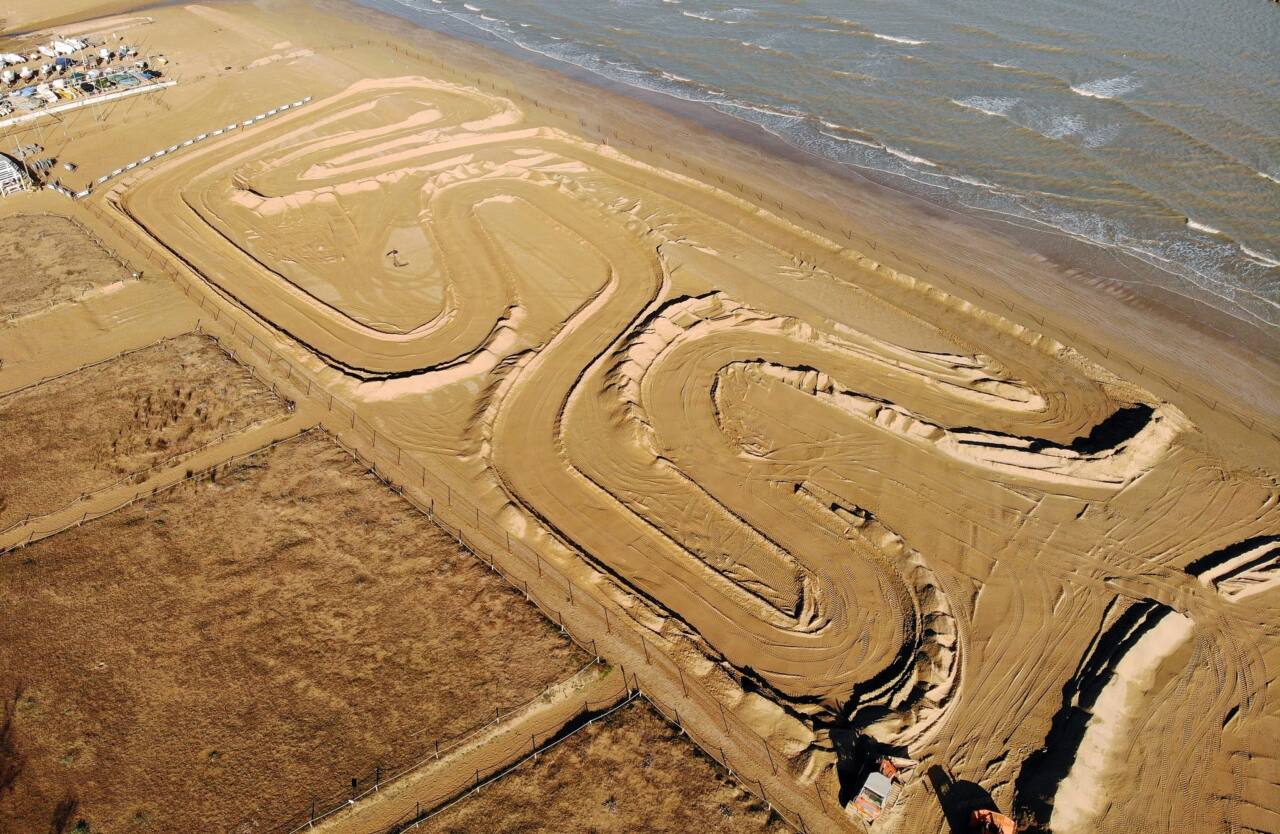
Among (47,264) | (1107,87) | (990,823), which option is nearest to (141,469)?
(47,264)

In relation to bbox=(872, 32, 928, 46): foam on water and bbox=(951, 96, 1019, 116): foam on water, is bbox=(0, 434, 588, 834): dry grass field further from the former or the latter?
bbox=(872, 32, 928, 46): foam on water

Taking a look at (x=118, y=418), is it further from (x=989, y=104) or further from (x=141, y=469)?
(x=989, y=104)

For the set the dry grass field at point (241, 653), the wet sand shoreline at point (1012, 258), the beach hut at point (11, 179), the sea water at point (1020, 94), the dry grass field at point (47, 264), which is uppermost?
the sea water at point (1020, 94)

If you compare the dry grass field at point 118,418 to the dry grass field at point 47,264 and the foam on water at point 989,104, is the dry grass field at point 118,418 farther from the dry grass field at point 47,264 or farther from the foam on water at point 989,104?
the foam on water at point 989,104

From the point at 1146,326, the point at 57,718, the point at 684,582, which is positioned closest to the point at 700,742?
the point at 684,582

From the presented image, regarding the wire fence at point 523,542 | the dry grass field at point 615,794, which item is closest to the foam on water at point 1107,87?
the wire fence at point 523,542

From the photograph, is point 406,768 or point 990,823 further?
point 406,768

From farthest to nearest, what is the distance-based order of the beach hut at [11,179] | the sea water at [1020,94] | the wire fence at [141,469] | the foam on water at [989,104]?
the foam on water at [989,104] < the sea water at [1020,94] < the beach hut at [11,179] < the wire fence at [141,469]
